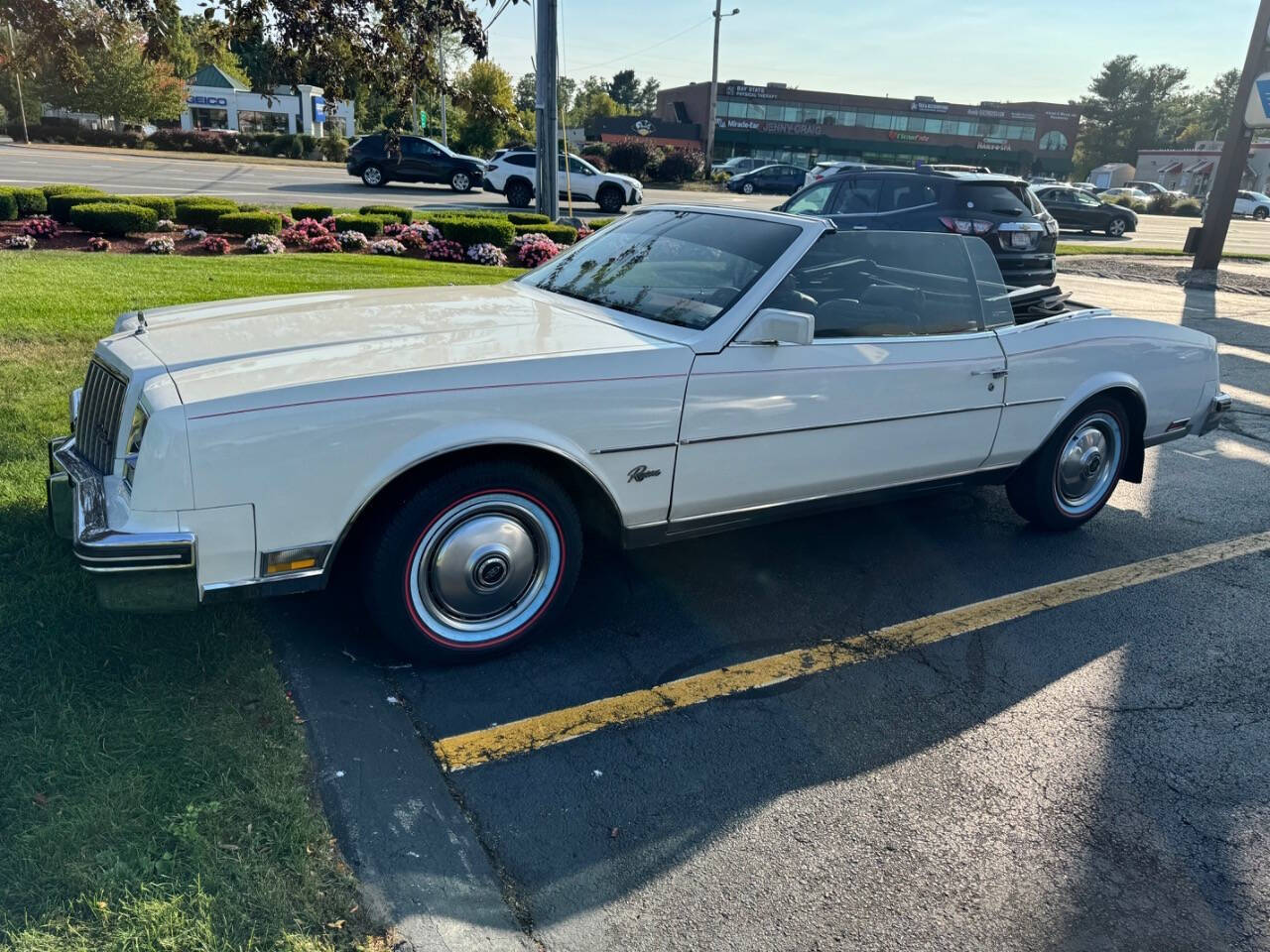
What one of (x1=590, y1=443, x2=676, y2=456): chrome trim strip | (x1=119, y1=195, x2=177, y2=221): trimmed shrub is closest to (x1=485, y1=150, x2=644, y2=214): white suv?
(x1=119, y1=195, x2=177, y2=221): trimmed shrub

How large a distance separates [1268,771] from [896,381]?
1907mm

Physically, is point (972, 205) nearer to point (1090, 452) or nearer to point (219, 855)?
point (1090, 452)

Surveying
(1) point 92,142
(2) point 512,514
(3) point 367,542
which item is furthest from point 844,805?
(1) point 92,142

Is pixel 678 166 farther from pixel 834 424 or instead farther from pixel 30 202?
pixel 834 424

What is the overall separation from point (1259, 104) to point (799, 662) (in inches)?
659

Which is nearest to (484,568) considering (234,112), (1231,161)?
(1231,161)

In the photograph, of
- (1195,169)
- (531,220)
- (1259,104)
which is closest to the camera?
(531,220)

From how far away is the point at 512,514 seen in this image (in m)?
3.37

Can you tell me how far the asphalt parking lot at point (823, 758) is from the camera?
2455 millimetres

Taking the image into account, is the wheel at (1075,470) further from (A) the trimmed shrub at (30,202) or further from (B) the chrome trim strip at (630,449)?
(A) the trimmed shrub at (30,202)

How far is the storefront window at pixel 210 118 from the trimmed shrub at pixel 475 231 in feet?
190

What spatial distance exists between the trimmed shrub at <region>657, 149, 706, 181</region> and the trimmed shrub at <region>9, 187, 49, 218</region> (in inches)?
1329

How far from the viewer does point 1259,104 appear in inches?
613

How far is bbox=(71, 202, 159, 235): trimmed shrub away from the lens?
39.2 feet
